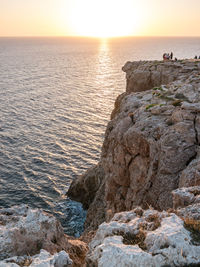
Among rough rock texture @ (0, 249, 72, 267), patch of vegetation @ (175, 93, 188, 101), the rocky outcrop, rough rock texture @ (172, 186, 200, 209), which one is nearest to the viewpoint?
rough rock texture @ (0, 249, 72, 267)

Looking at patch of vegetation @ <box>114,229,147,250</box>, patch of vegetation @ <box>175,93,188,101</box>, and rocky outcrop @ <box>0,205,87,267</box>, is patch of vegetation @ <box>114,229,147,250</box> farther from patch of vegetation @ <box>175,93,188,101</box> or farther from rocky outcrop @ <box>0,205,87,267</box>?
patch of vegetation @ <box>175,93,188,101</box>

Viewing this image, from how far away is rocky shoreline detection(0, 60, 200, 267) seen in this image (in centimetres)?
943

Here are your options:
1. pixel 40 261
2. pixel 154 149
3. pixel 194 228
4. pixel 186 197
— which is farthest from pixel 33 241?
pixel 154 149

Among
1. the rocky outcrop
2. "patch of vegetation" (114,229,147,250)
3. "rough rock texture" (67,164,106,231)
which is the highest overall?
"patch of vegetation" (114,229,147,250)

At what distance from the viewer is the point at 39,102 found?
3187 inches

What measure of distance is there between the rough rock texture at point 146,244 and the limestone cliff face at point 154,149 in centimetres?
601

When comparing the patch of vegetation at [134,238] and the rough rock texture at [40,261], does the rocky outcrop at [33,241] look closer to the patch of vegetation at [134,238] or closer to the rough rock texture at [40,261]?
the rough rock texture at [40,261]

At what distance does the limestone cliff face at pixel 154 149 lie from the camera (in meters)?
18.9

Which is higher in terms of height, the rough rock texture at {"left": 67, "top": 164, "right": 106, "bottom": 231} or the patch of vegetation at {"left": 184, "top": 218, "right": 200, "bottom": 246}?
the patch of vegetation at {"left": 184, "top": 218, "right": 200, "bottom": 246}

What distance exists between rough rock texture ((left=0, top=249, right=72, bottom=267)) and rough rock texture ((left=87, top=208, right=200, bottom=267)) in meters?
1.09

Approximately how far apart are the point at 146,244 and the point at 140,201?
1161 cm

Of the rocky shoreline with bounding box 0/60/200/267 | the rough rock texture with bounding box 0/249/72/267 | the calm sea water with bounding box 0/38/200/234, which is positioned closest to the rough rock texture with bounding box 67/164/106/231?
the rocky shoreline with bounding box 0/60/200/267

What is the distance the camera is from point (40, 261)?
9.90 meters

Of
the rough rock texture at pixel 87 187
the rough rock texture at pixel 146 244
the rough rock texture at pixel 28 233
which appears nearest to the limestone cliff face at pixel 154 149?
the rough rock texture at pixel 28 233
